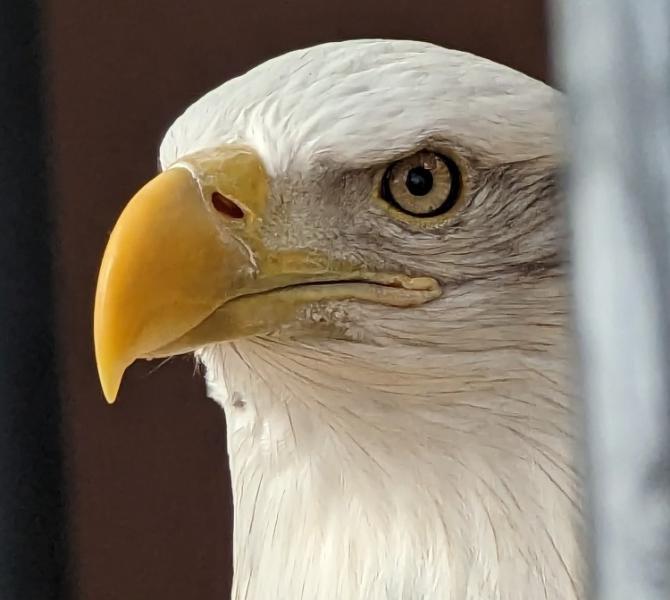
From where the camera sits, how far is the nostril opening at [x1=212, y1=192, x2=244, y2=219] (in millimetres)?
760

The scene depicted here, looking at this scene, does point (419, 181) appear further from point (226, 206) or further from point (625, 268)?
point (625, 268)

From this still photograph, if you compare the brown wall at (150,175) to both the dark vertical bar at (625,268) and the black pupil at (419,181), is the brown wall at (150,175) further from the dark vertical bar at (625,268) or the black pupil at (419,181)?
the dark vertical bar at (625,268)

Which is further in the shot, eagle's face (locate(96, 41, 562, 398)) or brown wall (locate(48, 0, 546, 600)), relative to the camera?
brown wall (locate(48, 0, 546, 600))

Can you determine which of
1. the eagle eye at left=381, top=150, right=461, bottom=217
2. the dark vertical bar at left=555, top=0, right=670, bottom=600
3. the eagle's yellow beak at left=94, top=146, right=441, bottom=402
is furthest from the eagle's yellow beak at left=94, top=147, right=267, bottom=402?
the dark vertical bar at left=555, top=0, right=670, bottom=600

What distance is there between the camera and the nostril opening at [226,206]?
76 centimetres

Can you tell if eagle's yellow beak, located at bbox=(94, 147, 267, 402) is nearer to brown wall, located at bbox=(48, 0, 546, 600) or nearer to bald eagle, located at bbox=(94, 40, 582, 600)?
bald eagle, located at bbox=(94, 40, 582, 600)

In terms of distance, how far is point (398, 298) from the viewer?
0.78 metres

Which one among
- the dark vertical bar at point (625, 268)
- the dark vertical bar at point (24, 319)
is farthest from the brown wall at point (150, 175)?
the dark vertical bar at point (625, 268)

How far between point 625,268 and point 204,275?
510 millimetres

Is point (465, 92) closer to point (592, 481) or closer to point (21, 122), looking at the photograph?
point (21, 122)

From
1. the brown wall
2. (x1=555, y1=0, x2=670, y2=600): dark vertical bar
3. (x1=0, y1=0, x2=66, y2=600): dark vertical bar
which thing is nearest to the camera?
(x1=555, y1=0, x2=670, y2=600): dark vertical bar

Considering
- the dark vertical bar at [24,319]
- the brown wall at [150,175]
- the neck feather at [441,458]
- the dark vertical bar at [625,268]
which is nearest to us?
the dark vertical bar at [625,268]

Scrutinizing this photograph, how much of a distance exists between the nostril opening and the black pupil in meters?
0.13

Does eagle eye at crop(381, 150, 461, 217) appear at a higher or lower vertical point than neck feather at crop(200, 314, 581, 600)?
higher
